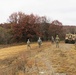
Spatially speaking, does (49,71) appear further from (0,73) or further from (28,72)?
(0,73)

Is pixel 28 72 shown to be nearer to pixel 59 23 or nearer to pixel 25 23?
pixel 25 23

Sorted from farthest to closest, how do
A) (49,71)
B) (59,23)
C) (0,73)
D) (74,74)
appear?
(59,23) < (0,73) < (49,71) < (74,74)

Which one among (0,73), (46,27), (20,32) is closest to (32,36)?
(20,32)

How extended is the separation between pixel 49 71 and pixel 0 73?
4.91 metres

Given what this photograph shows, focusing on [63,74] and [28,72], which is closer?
[63,74]

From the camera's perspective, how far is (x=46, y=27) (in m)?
84.9

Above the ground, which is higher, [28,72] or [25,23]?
[25,23]

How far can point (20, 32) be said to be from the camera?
7462 centimetres

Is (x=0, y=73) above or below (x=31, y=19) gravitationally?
below

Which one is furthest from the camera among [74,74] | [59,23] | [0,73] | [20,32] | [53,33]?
[59,23]

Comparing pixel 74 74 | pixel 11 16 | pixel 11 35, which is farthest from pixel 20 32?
pixel 74 74

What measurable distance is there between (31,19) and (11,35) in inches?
285

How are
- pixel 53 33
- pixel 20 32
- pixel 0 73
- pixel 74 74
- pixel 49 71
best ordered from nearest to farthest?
pixel 74 74 < pixel 49 71 < pixel 0 73 < pixel 20 32 < pixel 53 33

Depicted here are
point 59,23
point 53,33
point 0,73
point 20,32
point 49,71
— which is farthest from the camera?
point 59,23
